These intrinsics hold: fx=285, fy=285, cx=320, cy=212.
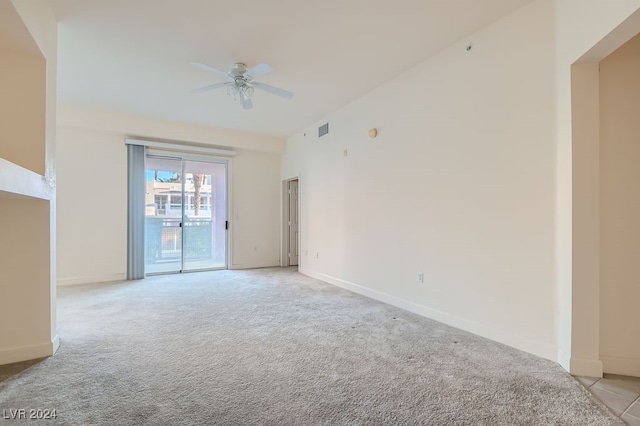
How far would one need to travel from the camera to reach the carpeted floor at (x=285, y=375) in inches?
64.8

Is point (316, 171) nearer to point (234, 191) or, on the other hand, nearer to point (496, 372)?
point (234, 191)

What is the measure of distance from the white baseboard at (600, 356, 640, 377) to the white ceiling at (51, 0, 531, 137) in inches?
115

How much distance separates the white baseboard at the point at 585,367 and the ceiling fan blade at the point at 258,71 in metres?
3.59

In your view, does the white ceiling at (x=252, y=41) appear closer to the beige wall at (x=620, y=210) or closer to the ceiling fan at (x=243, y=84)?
the ceiling fan at (x=243, y=84)

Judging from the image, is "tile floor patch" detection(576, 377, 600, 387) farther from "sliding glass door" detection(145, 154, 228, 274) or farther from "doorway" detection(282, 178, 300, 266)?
"sliding glass door" detection(145, 154, 228, 274)

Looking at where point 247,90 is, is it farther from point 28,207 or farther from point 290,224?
point 290,224

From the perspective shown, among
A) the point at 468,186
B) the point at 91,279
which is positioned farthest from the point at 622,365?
the point at 91,279

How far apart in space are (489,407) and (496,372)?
49 cm

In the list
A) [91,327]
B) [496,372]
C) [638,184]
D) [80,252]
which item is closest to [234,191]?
[80,252]

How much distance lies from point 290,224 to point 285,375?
511cm

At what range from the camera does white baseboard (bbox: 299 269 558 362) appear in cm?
233

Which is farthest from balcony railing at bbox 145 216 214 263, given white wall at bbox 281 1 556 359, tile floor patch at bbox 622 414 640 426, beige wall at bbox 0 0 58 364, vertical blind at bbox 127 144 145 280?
tile floor patch at bbox 622 414 640 426

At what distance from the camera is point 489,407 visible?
1.71 meters

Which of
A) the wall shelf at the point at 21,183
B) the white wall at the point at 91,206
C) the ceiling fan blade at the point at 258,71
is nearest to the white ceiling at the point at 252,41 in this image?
the ceiling fan blade at the point at 258,71
